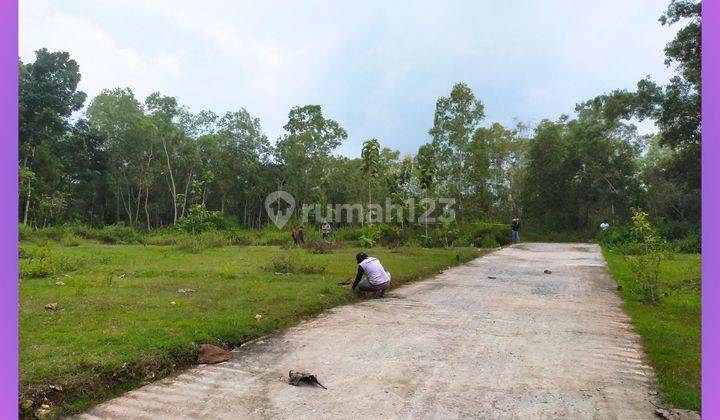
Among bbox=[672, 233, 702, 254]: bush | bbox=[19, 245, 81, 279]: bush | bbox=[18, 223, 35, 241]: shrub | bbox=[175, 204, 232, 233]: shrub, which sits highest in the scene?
bbox=[175, 204, 232, 233]: shrub

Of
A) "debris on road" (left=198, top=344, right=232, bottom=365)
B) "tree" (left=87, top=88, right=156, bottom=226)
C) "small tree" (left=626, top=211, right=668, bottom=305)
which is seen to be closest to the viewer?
"debris on road" (left=198, top=344, right=232, bottom=365)

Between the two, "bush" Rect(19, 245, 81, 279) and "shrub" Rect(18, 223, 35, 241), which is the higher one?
"shrub" Rect(18, 223, 35, 241)

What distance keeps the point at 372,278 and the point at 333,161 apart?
33269 mm

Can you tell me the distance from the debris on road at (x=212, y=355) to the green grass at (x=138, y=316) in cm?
11

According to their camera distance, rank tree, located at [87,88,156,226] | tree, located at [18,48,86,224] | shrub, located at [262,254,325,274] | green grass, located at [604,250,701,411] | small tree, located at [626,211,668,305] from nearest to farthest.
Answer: green grass, located at [604,250,701,411], small tree, located at [626,211,668,305], shrub, located at [262,254,325,274], tree, located at [18,48,86,224], tree, located at [87,88,156,226]

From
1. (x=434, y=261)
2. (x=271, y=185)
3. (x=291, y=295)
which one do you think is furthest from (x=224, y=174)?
(x=291, y=295)

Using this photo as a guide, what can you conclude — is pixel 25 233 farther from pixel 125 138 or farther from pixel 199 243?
pixel 125 138

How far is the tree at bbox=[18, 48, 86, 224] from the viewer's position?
1316 inches

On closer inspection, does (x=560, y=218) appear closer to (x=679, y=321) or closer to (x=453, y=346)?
(x=679, y=321)

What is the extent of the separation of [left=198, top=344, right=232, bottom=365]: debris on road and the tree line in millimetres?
18550

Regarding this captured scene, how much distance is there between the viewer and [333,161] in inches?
1631

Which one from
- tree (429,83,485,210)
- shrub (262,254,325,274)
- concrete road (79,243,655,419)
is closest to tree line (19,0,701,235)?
tree (429,83,485,210)

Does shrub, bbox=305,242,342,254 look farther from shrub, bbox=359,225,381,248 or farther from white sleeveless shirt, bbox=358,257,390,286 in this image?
white sleeveless shirt, bbox=358,257,390,286

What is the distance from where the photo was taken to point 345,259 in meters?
15.2
